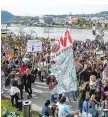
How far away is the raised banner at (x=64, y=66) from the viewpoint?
13086mm

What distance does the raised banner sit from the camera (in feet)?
42.9

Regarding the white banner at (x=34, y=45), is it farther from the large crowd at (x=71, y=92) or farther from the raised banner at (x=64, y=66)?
the raised banner at (x=64, y=66)

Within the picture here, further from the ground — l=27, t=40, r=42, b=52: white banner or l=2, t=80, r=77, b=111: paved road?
l=27, t=40, r=42, b=52: white banner

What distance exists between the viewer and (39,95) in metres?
17.1

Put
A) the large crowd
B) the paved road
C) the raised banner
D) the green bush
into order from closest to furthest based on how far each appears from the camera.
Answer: the large crowd → the raised banner → the green bush → the paved road

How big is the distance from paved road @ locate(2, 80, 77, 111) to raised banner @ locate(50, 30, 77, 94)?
182cm

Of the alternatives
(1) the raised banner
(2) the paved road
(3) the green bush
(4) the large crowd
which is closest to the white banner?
(4) the large crowd

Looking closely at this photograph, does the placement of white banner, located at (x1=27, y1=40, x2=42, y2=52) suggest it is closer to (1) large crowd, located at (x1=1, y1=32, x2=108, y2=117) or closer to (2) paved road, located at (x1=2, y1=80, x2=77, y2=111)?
(1) large crowd, located at (x1=1, y1=32, x2=108, y2=117)

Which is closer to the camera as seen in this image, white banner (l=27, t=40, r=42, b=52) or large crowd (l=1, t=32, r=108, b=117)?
large crowd (l=1, t=32, r=108, b=117)

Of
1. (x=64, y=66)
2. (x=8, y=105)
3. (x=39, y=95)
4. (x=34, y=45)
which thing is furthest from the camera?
(x=34, y=45)

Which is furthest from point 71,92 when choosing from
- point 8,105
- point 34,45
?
point 34,45

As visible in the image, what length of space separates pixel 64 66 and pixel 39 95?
4.11m

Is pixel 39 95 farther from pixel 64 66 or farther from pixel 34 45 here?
pixel 34 45

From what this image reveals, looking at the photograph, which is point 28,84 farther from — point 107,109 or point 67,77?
point 107,109
